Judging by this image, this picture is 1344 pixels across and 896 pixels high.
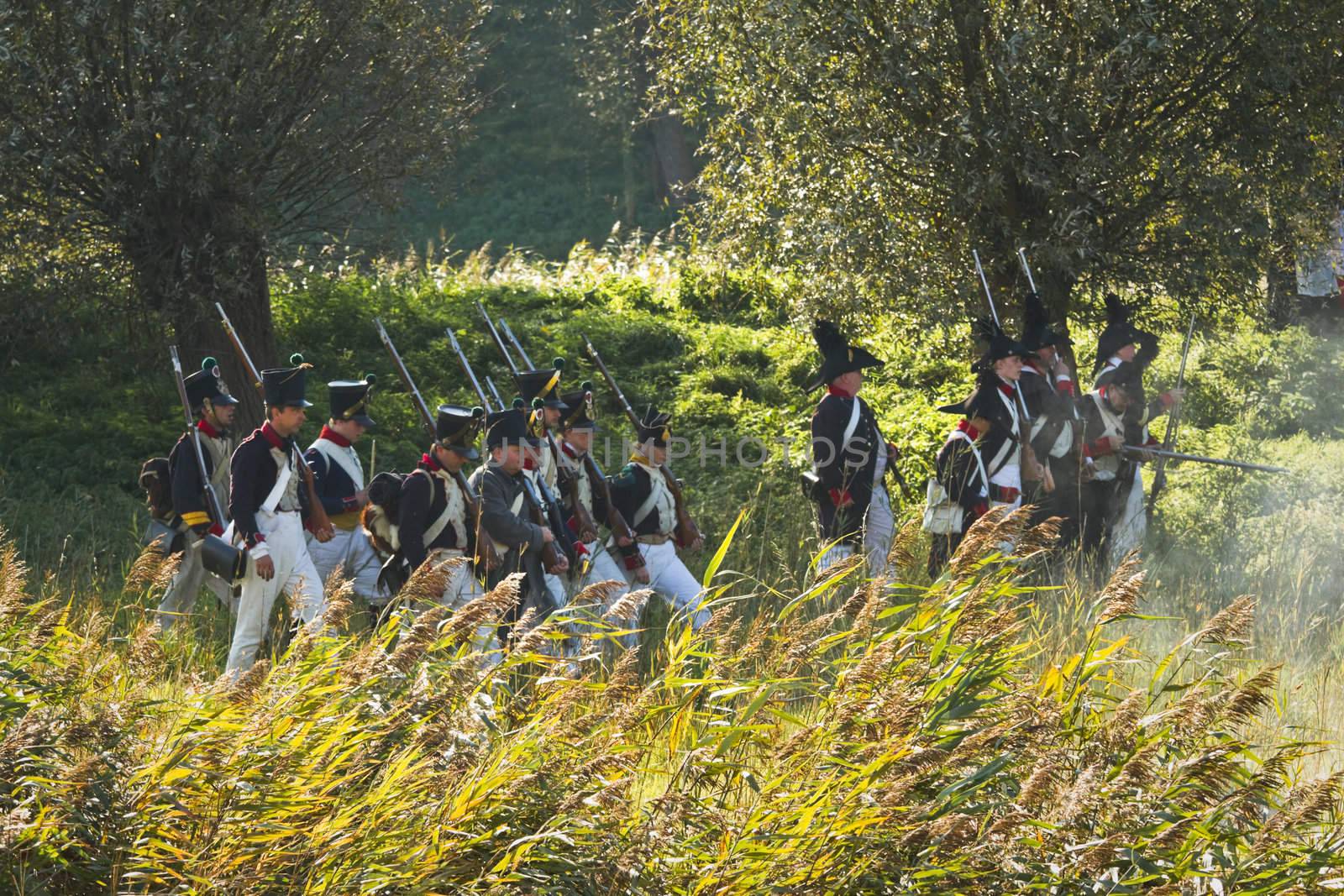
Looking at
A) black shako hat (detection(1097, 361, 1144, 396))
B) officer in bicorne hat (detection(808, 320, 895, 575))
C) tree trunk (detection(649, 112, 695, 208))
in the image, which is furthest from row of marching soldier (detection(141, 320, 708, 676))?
tree trunk (detection(649, 112, 695, 208))

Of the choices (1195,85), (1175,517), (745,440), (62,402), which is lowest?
(1175,517)

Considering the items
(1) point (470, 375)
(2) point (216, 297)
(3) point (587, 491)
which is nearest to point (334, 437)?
(1) point (470, 375)

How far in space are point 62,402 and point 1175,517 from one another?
35.4 ft

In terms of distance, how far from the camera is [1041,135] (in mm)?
12258

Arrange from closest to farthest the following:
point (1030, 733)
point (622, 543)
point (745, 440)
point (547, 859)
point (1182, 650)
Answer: point (547, 859) → point (1030, 733) → point (1182, 650) → point (622, 543) → point (745, 440)

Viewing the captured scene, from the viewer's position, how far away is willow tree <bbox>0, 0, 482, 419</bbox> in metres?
12.1

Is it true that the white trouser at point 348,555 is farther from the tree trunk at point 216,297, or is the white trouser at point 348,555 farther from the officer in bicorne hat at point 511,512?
the tree trunk at point 216,297

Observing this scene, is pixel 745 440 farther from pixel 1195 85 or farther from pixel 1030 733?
pixel 1030 733

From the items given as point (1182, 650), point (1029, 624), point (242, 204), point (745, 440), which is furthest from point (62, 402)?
point (1182, 650)

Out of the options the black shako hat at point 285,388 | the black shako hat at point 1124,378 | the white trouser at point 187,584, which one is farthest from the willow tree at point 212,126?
the black shako hat at point 1124,378

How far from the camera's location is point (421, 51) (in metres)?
14.3

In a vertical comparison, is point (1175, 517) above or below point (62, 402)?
below

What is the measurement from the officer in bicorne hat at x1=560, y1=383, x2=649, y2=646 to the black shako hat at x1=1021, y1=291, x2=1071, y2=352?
363 centimetres

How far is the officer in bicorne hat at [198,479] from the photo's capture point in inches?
368
